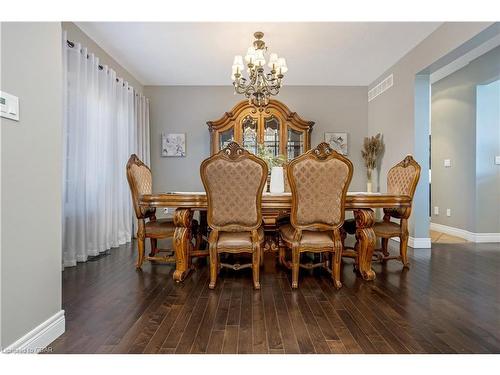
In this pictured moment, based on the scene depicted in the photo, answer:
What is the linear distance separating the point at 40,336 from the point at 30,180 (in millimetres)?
741

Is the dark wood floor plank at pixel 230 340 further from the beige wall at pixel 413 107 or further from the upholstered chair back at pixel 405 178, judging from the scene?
the beige wall at pixel 413 107

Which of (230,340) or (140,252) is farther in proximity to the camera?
(140,252)

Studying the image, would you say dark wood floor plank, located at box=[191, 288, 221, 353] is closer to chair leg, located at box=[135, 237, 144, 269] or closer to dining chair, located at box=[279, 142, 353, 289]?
dining chair, located at box=[279, 142, 353, 289]

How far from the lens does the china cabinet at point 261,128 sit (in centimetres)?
500

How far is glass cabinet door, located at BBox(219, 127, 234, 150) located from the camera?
5.05m

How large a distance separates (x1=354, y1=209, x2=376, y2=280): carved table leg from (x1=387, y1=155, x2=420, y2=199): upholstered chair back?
589 millimetres

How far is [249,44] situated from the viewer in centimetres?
378

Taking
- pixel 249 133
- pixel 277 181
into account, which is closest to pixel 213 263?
pixel 277 181

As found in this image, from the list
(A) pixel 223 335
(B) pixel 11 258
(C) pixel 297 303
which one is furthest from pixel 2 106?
(C) pixel 297 303

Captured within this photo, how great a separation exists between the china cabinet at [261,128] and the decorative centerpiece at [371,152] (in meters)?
1.03

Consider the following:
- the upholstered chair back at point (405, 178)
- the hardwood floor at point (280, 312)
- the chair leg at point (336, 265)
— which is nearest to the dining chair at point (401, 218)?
the upholstered chair back at point (405, 178)

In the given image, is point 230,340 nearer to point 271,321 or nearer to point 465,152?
point 271,321

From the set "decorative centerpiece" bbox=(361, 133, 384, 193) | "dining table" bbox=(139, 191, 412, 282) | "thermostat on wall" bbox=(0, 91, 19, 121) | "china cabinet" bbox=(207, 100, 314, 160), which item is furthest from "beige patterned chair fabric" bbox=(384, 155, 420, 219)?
"thermostat on wall" bbox=(0, 91, 19, 121)
